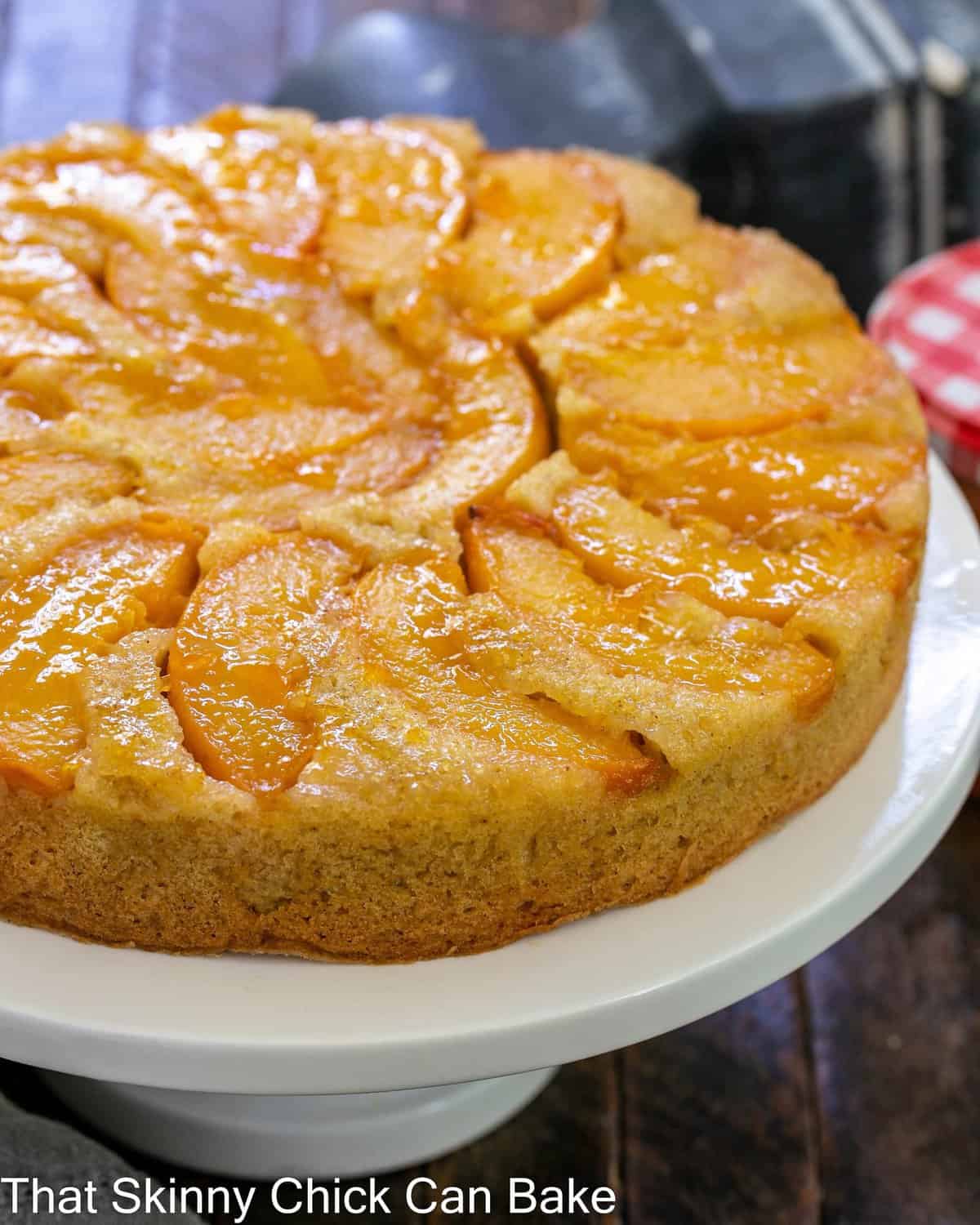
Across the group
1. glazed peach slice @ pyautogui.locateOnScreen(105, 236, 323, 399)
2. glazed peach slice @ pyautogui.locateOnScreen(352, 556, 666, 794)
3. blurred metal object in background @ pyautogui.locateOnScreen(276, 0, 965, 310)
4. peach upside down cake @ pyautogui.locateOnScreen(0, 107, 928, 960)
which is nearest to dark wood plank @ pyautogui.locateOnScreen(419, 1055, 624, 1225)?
peach upside down cake @ pyautogui.locateOnScreen(0, 107, 928, 960)

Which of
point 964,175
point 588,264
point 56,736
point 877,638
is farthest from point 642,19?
point 56,736

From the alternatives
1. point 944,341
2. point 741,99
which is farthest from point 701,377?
point 741,99

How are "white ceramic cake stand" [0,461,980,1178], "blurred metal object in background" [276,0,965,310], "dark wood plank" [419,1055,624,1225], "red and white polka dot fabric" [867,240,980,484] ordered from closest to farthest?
"white ceramic cake stand" [0,461,980,1178] < "dark wood plank" [419,1055,624,1225] < "red and white polka dot fabric" [867,240,980,484] < "blurred metal object in background" [276,0,965,310]

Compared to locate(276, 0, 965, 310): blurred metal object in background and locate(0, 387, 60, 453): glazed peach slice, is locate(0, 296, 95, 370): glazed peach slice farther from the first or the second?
locate(276, 0, 965, 310): blurred metal object in background

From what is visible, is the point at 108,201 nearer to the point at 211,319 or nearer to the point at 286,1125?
the point at 211,319

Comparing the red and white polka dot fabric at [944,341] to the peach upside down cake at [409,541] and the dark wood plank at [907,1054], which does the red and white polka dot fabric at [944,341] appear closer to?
the peach upside down cake at [409,541]

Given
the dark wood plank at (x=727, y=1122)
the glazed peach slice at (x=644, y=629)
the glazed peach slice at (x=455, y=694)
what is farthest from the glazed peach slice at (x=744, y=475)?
the dark wood plank at (x=727, y=1122)

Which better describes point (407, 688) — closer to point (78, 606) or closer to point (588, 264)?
point (78, 606)

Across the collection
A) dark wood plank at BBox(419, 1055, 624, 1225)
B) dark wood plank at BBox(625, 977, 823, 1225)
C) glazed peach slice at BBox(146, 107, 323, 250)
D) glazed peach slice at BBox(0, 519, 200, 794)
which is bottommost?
dark wood plank at BBox(625, 977, 823, 1225)
